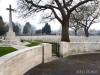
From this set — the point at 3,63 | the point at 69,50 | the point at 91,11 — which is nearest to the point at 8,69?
the point at 3,63

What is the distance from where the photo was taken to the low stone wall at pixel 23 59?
5.80m

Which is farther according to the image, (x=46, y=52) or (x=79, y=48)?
(x=79, y=48)

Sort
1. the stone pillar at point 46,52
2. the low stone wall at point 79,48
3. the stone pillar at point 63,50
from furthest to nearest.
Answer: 1. the low stone wall at point 79,48
2. the stone pillar at point 63,50
3. the stone pillar at point 46,52

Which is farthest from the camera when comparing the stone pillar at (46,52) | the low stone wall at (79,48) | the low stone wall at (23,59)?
the low stone wall at (79,48)

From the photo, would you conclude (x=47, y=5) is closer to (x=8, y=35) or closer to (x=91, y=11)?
(x=8, y=35)

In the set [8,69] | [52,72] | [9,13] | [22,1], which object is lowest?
[52,72]

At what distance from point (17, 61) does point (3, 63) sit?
177 centimetres

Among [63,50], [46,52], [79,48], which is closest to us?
[46,52]

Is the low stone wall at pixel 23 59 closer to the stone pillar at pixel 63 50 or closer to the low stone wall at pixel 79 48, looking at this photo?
the stone pillar at pixel 63 50

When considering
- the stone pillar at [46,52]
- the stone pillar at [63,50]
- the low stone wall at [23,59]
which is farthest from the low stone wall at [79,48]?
the low stone wall at [23,59]

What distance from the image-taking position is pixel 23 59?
7.89 metres

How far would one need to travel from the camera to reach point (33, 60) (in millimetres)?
9297

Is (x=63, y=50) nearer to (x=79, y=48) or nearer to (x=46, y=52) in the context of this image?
(x=79, y=48)

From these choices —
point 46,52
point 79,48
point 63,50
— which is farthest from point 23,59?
point 79,48
